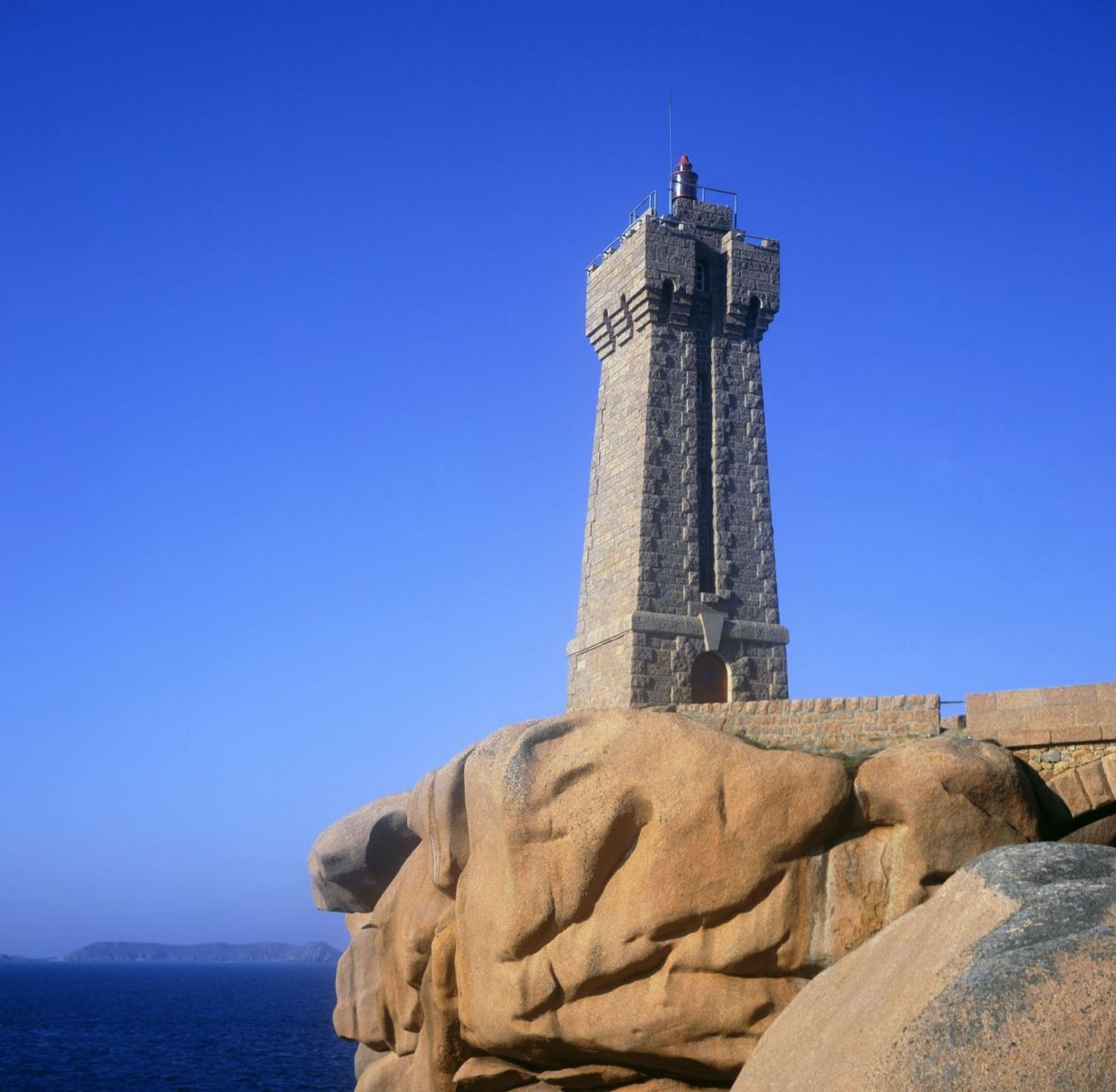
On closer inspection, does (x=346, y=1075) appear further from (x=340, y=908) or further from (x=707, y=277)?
(x=707, y=277)

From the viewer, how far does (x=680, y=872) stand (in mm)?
13266

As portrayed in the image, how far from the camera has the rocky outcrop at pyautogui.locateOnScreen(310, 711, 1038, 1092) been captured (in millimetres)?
13117

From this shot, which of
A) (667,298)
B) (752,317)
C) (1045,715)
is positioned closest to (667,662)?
(667,298)

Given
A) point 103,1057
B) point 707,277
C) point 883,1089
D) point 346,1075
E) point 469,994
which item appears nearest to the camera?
point 883,1089

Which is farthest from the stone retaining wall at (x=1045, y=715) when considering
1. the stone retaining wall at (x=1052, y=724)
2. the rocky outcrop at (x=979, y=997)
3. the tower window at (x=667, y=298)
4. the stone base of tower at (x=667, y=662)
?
the tower window at (x=667, y=298)

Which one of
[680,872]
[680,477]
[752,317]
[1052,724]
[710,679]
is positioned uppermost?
[752,317]

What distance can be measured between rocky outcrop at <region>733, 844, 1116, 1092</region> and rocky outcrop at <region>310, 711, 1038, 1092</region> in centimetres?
275

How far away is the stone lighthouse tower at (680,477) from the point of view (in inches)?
921

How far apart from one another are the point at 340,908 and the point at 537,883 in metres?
7.56

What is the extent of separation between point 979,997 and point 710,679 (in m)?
15.8

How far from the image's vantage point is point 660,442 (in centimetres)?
2423

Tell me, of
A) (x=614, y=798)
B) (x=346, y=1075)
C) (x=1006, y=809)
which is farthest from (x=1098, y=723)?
(x=346, y=1075)

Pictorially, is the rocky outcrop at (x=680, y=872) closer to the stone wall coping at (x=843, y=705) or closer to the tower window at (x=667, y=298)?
the stone wall coping at (x=843, y=705)

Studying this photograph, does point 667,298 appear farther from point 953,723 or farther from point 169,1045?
point 169,1045
